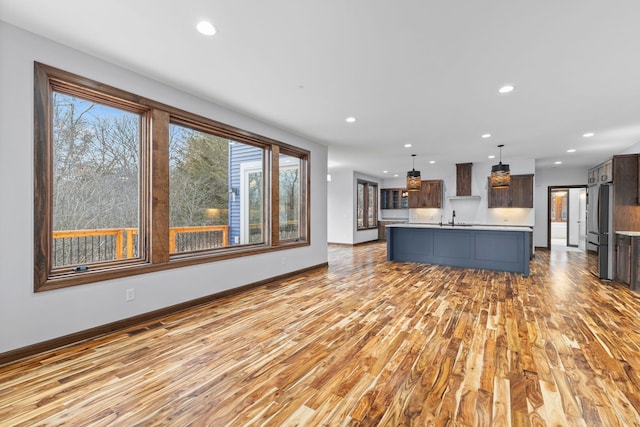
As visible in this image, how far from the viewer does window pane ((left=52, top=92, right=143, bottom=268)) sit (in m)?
2.87

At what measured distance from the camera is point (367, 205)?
11.5 metres

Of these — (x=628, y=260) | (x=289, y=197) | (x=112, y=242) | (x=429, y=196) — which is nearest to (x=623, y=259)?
(x=628, y=260)

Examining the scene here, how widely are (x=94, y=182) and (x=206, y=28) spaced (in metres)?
2.06

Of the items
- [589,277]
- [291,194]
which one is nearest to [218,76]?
[291,194]

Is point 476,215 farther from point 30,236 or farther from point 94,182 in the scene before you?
point 30,236

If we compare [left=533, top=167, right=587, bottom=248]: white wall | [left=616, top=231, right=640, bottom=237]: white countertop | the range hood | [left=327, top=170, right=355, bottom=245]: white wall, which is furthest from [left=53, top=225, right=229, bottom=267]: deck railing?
[left=533, top=167, right=587, bottom=248]: white wall

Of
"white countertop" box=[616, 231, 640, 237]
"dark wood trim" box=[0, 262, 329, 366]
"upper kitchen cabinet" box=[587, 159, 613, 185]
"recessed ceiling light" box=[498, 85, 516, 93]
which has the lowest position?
"dark wood trim" box=[0, 262, 329, 366]

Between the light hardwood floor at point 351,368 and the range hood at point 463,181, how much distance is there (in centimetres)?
506

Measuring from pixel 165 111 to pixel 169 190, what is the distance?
961mm

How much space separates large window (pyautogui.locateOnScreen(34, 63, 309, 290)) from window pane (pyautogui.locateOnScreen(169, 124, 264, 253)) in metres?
0.02

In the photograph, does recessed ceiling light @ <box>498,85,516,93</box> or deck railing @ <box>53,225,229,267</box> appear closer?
deck railing @ <box>53,225,229,267</box>

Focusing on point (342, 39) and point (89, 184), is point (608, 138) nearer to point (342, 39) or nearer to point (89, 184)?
point (342, 39)

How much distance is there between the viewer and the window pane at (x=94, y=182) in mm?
2871

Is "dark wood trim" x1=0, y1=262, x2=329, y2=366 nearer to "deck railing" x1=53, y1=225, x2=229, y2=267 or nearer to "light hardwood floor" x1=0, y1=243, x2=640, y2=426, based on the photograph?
"light hardwood floor" x1=0, y1=243, x2=640, y2=426
